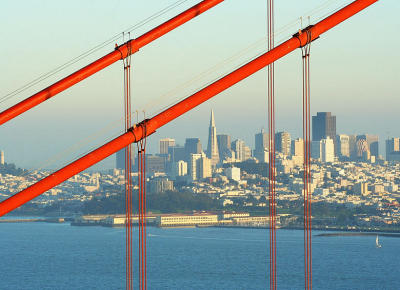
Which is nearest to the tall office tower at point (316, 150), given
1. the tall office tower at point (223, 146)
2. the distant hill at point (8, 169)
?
the tall office tower at point (223, 146)

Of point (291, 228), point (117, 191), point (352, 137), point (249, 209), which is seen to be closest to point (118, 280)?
point (291, 228)

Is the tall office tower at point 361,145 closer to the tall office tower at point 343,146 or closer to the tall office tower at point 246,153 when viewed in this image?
the tall office tower at point 343,146

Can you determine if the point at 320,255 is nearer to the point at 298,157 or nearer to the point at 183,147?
the point at 298,157

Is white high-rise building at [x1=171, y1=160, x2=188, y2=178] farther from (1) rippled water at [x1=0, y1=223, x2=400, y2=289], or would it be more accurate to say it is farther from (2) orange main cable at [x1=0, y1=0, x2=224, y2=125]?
(2) orange main cable at [x1=0, y1=0, x2=224, y2=125]

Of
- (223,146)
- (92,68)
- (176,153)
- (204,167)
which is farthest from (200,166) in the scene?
(92,68)

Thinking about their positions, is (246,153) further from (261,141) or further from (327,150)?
(327,150)
